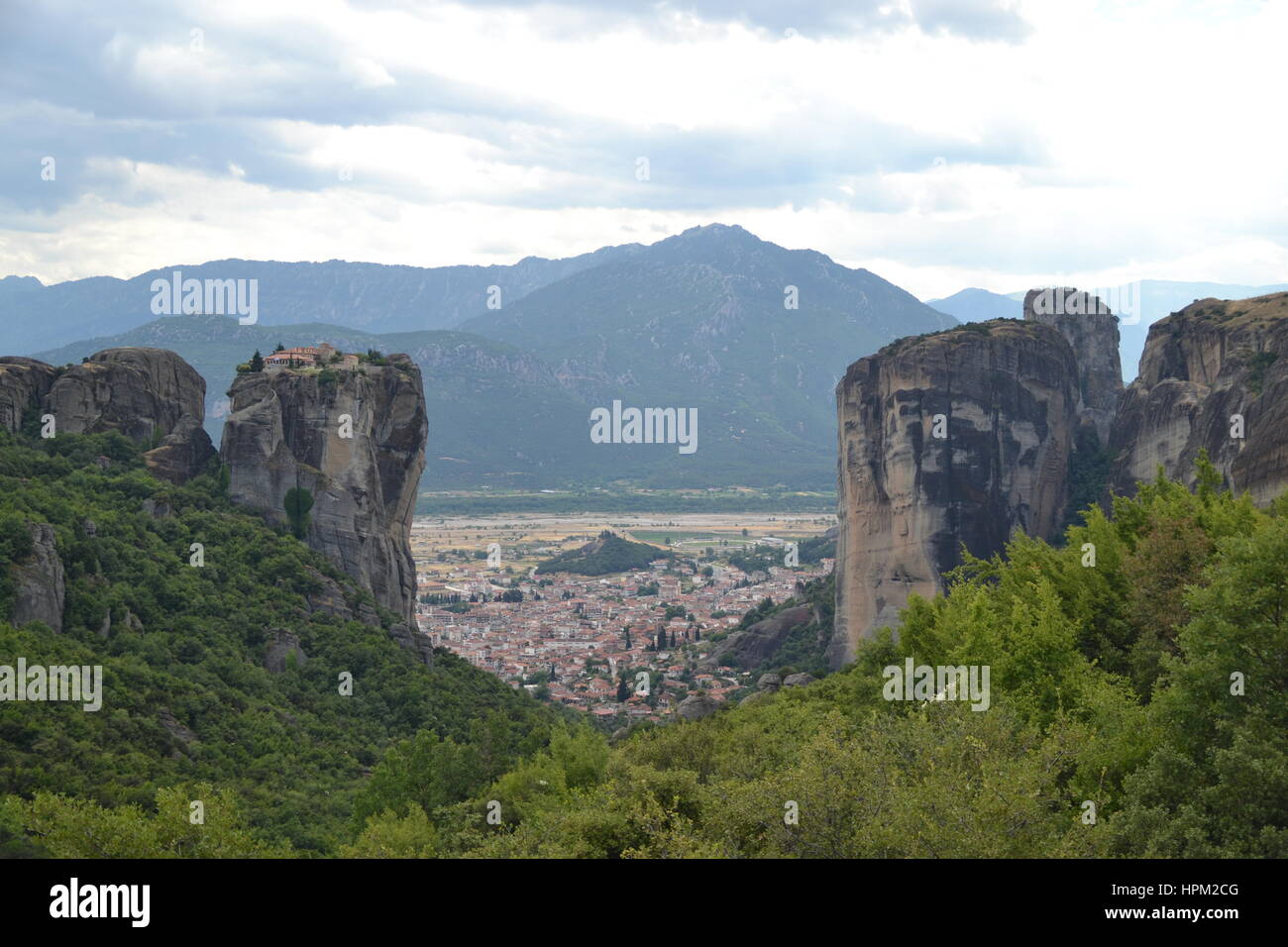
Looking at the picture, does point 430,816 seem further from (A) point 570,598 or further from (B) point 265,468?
(A) point 570,598

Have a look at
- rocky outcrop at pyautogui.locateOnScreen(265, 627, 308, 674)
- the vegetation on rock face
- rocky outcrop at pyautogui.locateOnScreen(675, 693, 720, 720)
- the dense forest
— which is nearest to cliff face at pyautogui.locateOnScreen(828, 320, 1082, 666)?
rocky outcrop at pyautogui.locateOnScreen(675, 693, 720, 720)

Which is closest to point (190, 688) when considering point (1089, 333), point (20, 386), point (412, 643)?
point (412, 643)

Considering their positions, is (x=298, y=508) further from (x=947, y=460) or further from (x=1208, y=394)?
(x=1208, y=394)

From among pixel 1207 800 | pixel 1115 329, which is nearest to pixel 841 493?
pixel 1115 329

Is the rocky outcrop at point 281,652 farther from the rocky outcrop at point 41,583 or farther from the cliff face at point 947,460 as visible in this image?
the cliff face at point 947,460

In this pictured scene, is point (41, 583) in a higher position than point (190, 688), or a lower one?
higher

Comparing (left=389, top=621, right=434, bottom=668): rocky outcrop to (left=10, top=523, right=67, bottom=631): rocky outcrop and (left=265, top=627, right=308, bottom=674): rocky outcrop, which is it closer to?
(left=265, top=627, right=308, bottom=674): rocky outcrop
